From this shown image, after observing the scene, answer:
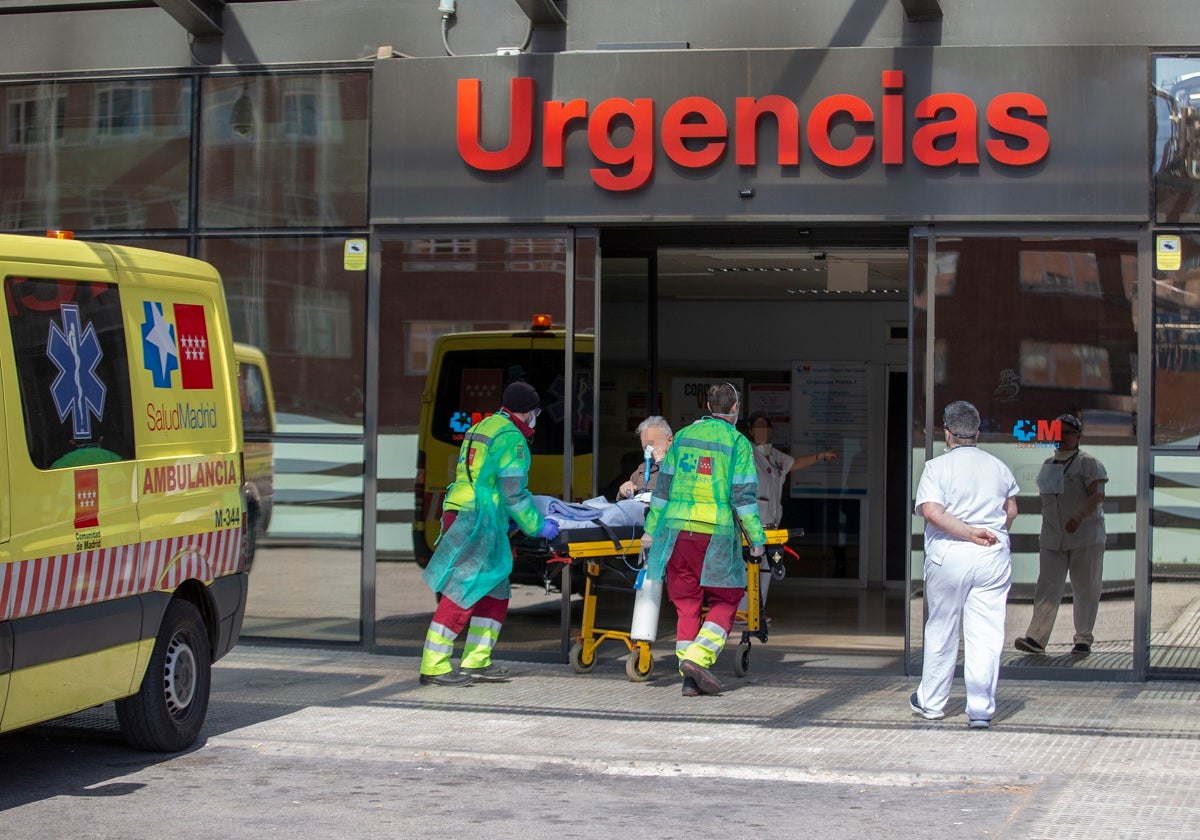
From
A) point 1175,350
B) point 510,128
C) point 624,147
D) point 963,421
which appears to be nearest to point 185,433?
point 510,128

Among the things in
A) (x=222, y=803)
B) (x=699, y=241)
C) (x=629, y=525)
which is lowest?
Result: (x=222, y=803)

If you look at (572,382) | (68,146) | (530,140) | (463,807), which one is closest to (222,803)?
(463,807)

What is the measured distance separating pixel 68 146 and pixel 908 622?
6.77 meters

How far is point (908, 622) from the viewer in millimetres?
9945

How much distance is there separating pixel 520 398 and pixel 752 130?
2.32 metres

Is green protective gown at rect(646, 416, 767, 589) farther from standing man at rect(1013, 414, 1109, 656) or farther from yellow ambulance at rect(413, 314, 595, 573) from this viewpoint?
standing man at rect(1013, 414, 1109, 656)

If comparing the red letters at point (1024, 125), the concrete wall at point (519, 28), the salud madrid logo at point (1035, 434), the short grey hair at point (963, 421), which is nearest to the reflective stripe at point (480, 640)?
the short grey hair at point (963, 421)

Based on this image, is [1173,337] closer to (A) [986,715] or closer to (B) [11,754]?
(A) [986,715]

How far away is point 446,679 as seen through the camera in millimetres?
9375

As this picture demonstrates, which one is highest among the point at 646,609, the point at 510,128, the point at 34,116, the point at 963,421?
the point at 34,116

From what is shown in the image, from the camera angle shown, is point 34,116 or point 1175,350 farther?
point 34,116

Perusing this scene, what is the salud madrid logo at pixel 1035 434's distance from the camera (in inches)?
386

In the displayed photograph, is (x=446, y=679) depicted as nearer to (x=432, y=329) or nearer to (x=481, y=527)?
(x=481, y=527)

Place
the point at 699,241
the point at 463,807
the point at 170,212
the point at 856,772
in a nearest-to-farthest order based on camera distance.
Answer: the point at 463,807
the point at 856,772
the point at 170,212
the point at 699,241
